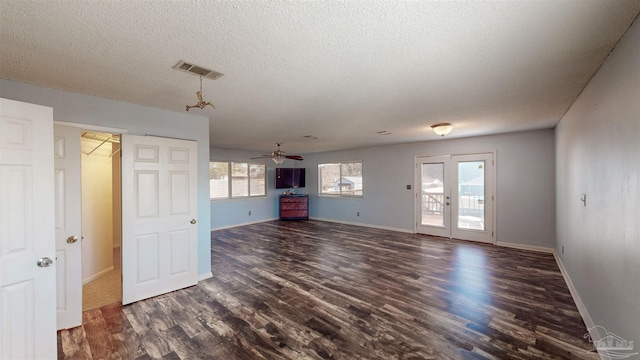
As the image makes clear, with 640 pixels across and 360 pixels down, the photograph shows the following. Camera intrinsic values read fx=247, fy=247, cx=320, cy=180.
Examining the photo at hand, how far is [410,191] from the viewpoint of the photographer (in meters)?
6.61

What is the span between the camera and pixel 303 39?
5.36 feet

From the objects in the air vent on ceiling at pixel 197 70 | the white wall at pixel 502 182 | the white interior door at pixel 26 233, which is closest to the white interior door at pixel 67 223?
the white interior door at pixel 26 233

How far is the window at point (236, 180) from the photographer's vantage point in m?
7.33

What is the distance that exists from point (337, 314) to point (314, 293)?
1.85 ft

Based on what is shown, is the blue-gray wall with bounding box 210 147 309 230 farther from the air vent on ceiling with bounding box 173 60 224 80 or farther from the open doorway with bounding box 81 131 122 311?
the air vent on ceiling with bounding box 173 60 224 80

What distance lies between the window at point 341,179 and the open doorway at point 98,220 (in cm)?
579

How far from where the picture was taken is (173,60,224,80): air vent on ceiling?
79.0 inches

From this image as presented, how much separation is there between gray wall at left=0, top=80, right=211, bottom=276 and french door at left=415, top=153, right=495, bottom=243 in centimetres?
513

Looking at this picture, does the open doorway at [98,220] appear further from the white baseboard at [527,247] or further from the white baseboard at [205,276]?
the white baseboard at [527,247]

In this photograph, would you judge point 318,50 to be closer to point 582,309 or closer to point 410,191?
point 582,309

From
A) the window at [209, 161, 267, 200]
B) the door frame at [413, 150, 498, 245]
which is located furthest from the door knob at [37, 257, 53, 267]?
the door frame at [413, 150, 498, 245]

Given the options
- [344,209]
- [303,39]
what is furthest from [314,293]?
[344,209]

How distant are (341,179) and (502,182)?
4.38 meters

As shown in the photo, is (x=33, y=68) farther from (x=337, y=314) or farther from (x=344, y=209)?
(x=344, y=209)
